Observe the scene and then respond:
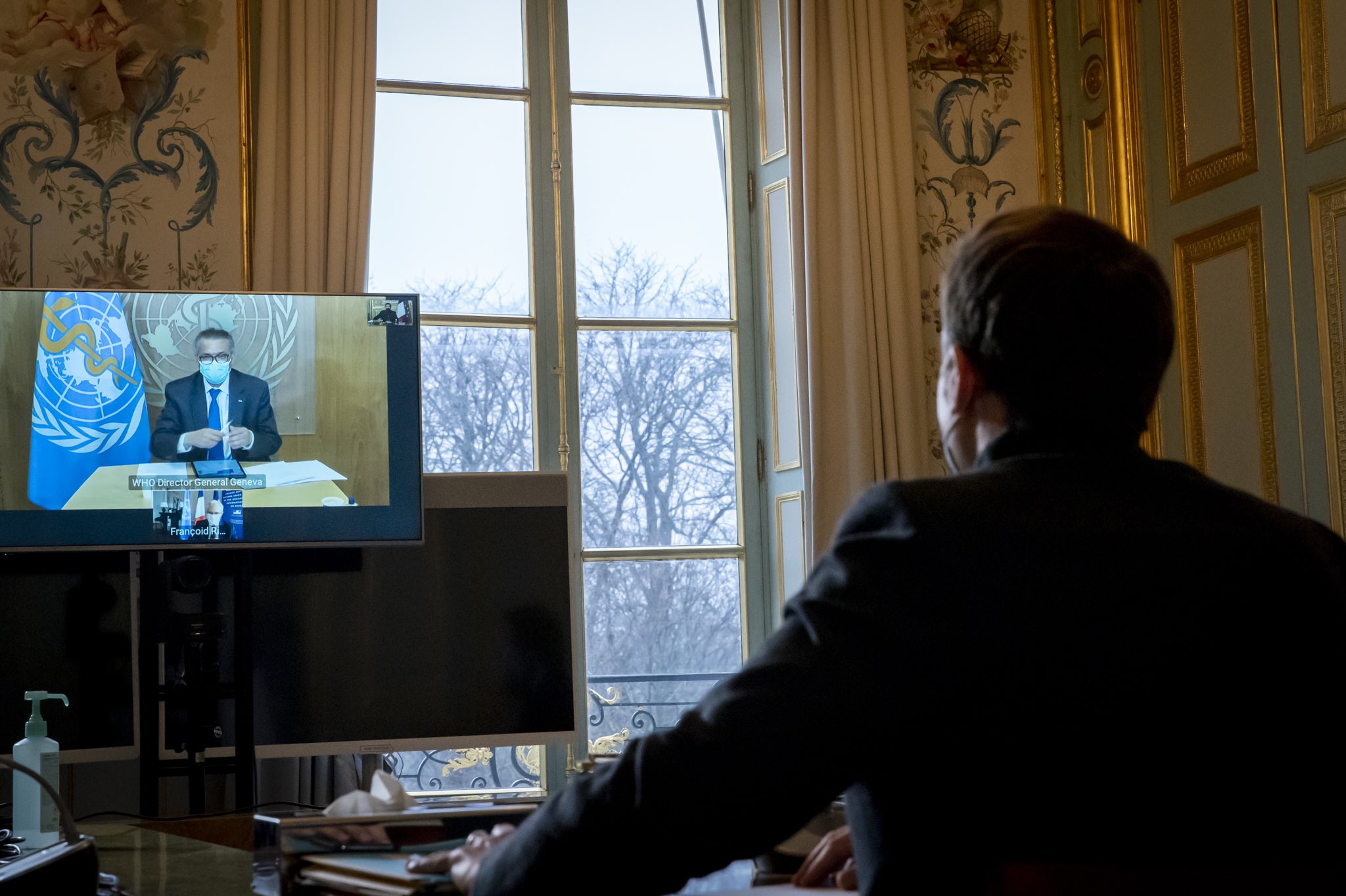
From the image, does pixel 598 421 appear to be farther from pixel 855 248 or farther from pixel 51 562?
pixel 51 562

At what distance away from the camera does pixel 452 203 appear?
373 centimetres

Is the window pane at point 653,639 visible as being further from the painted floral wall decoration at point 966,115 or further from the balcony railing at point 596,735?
the painted floral wall decoration at point 966,115

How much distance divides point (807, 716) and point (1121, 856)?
23cm

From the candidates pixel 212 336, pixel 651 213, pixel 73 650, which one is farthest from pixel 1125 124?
pixel 73 650

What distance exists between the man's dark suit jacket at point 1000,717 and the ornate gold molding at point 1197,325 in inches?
96.0

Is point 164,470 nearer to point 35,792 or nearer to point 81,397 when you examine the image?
point 81,397

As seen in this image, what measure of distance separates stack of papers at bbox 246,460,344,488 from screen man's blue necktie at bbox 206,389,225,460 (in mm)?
70

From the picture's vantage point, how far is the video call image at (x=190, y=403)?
8.95ft

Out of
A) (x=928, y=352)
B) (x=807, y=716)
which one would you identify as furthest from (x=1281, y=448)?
(x=807, y=716)

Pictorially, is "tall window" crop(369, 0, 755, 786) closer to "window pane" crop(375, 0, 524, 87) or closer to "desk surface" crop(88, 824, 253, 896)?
"window pane" crop(375, 0, 524, 87)

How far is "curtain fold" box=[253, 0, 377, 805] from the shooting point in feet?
Result: 10.6

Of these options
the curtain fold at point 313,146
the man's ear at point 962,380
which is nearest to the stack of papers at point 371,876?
the man's ear at point 962,380

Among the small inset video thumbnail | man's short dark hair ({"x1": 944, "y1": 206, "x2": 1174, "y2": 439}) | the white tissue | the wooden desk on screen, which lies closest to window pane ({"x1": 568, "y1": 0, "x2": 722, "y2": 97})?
the small inset video thumbnail

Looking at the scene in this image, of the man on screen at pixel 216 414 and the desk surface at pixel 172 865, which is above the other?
the man on screen at pixel 216 414
